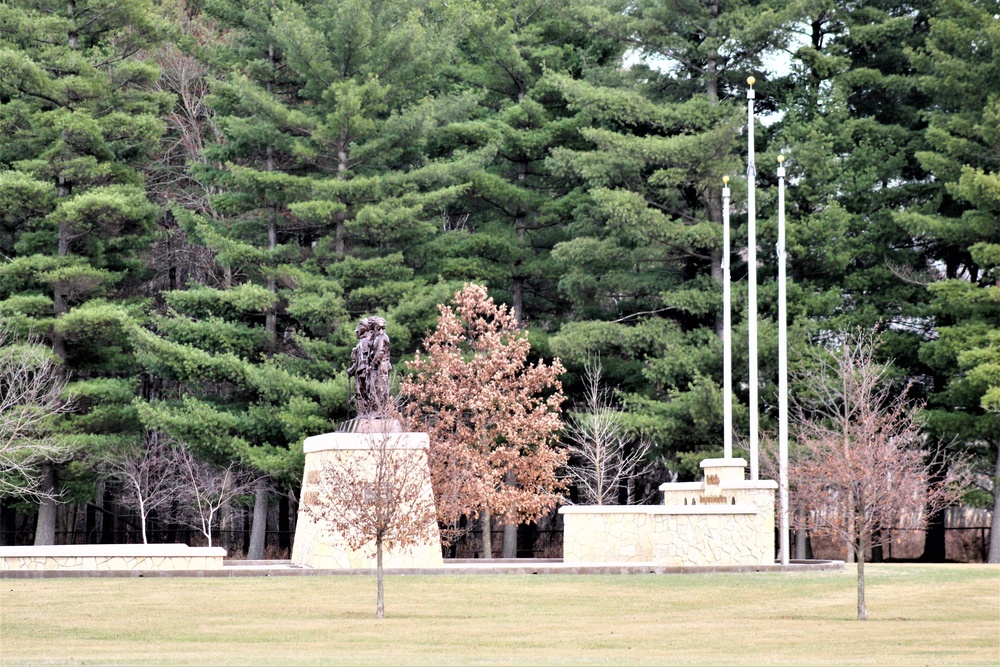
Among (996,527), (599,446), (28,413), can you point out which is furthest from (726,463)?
(28,413)

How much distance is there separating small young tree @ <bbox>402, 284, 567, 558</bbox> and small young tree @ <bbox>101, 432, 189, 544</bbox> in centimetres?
692

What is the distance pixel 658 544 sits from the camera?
24016 millimetres

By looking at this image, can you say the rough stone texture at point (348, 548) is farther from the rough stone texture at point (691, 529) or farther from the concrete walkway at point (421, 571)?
the rough stone texture at point (691, 529)

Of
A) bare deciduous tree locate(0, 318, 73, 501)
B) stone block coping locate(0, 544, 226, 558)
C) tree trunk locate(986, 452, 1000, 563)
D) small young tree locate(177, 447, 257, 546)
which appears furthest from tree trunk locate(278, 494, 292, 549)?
tree trunk locate(986, 452, 1000, 563)

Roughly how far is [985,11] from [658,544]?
16.9 meters

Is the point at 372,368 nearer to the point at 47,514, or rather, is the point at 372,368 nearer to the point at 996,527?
the point at 47,514

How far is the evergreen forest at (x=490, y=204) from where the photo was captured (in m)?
33.9

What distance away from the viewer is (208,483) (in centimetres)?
3641

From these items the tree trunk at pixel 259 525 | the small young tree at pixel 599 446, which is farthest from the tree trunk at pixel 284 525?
the small young tree at pixel 599 446

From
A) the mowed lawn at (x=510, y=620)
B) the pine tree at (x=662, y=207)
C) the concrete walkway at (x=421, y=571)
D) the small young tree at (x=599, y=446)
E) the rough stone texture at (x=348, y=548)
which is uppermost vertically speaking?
the pine tree at (x=662, y=207)

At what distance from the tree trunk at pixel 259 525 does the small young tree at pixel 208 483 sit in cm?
23

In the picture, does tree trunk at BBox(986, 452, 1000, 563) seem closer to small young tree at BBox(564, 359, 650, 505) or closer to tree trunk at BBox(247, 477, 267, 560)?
small young tree at BBox(564, 359, 650, 505)

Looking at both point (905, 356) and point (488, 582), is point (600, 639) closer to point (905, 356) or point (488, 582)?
point (488, 582)

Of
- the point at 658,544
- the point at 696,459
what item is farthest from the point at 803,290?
the point at 658,544
